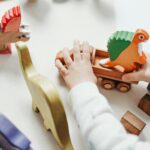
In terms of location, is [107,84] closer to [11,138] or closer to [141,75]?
[141,75]

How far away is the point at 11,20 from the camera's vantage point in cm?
52

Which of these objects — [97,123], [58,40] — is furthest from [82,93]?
[58,40]

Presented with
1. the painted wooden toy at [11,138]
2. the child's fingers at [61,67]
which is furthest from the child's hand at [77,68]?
the painted wooden toy at [11,138]

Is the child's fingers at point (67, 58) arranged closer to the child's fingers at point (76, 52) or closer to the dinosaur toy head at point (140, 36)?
the child's fingers at point (76, 52)

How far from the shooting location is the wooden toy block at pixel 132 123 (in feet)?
1.43

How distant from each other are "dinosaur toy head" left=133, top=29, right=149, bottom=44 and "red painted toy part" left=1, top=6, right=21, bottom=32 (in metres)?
0.20

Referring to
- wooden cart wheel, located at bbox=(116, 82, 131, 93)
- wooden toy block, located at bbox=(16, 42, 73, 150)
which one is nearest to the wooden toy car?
wooden cart wheel, located at bbox=(116, 82, 131, 93)

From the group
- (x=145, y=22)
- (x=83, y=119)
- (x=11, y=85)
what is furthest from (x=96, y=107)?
(x=145, y=22)

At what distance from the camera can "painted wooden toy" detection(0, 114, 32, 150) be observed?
0.38 meters

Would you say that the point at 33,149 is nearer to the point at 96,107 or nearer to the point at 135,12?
the point at 96,107

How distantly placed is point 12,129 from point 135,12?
40cm

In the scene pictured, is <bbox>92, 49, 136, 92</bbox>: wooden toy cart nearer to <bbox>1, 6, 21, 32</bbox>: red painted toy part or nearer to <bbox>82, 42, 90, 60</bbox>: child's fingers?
<bbox>82, 42, 90, 60</bbox>: child's fingers

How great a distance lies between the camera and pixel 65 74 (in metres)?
0.50

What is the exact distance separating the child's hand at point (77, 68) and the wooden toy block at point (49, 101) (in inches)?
3.0
